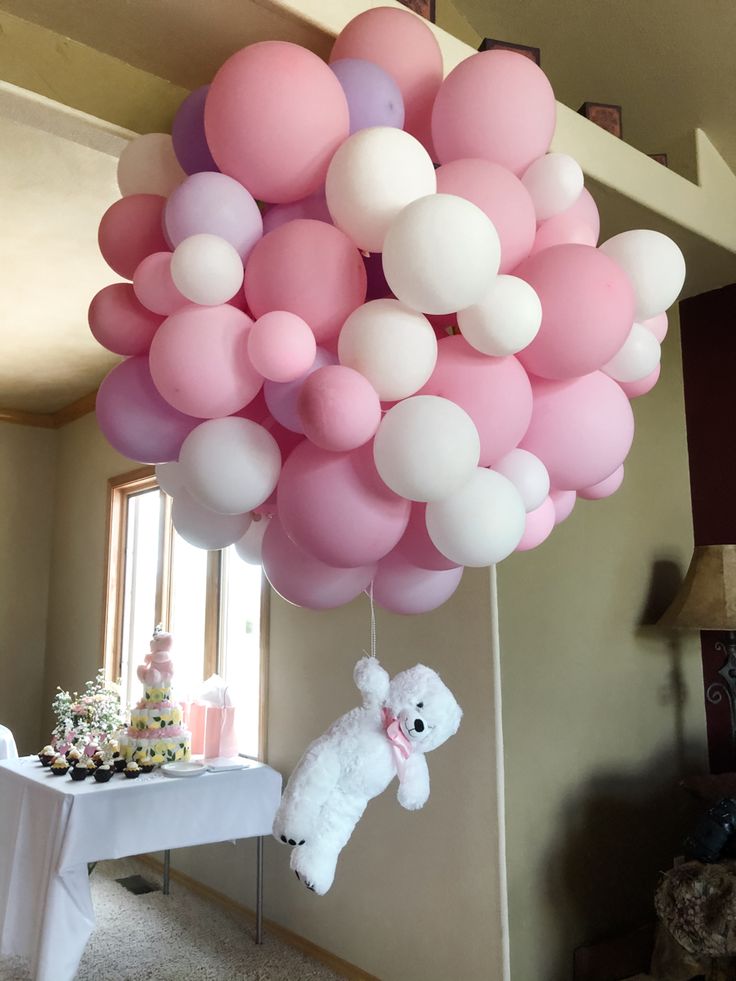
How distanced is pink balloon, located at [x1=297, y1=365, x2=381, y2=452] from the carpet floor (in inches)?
92.8

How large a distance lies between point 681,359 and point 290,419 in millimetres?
2437

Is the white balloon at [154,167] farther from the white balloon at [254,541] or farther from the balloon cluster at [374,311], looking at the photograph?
the white balloon at [254,541]

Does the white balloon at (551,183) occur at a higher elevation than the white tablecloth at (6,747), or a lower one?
higher

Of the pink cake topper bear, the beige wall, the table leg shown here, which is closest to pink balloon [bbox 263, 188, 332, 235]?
the pink cake topper bear

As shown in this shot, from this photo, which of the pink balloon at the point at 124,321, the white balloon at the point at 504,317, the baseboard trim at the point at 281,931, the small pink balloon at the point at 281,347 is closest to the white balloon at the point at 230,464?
the small pink balloon at the point at 281,347

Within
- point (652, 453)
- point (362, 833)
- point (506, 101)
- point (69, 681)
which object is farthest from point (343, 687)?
point (69, 681)

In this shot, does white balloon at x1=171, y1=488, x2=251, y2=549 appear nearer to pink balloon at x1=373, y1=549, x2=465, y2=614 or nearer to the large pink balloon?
pink balloon at x1=373, y1=549, x2=465, y2=614

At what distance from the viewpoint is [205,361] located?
1054 mm

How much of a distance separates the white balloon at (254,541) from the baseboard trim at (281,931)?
70.2 inches

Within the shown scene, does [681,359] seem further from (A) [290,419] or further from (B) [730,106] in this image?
(A) [290,419]

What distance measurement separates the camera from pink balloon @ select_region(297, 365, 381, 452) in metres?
0.96

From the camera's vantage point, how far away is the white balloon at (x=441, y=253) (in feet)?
3.09

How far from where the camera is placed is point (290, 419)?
43.0 inches

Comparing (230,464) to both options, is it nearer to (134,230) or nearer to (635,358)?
(134,230)
